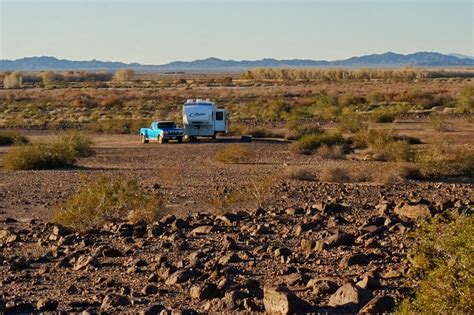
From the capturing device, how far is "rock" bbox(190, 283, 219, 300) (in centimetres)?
1237

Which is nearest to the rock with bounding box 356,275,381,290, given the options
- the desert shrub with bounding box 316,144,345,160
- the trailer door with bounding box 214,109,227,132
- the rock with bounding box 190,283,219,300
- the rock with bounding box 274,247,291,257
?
the rock with bounding box 190,283,219,300

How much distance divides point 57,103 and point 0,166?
179 feet

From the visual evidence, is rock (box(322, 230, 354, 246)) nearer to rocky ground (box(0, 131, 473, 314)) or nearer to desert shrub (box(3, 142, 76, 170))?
rocky ground (box(0, 131, 473, 314))

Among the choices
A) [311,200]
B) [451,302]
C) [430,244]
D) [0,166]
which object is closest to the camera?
[451,302]

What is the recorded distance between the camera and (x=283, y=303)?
35.7 ft

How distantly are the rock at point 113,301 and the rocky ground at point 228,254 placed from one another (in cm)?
1

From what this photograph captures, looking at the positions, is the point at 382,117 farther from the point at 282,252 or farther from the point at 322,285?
the point at 322,285

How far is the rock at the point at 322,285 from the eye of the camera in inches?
478

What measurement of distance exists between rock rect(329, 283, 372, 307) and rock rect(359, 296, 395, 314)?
0.24 metres

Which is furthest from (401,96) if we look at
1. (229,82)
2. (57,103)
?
(229,82)

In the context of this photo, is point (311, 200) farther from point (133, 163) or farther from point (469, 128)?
point (469, 128)

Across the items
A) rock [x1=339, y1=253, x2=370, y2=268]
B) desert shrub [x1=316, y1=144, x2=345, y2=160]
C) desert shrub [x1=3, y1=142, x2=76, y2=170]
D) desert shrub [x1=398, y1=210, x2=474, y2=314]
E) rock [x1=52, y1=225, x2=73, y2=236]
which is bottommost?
desert shrub [x1=316, y1=144, x2=345, y2=160]

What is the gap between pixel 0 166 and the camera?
35281 mm

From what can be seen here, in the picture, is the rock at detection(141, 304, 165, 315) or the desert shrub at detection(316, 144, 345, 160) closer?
the rock at detection(141, 304, 165, 315)
